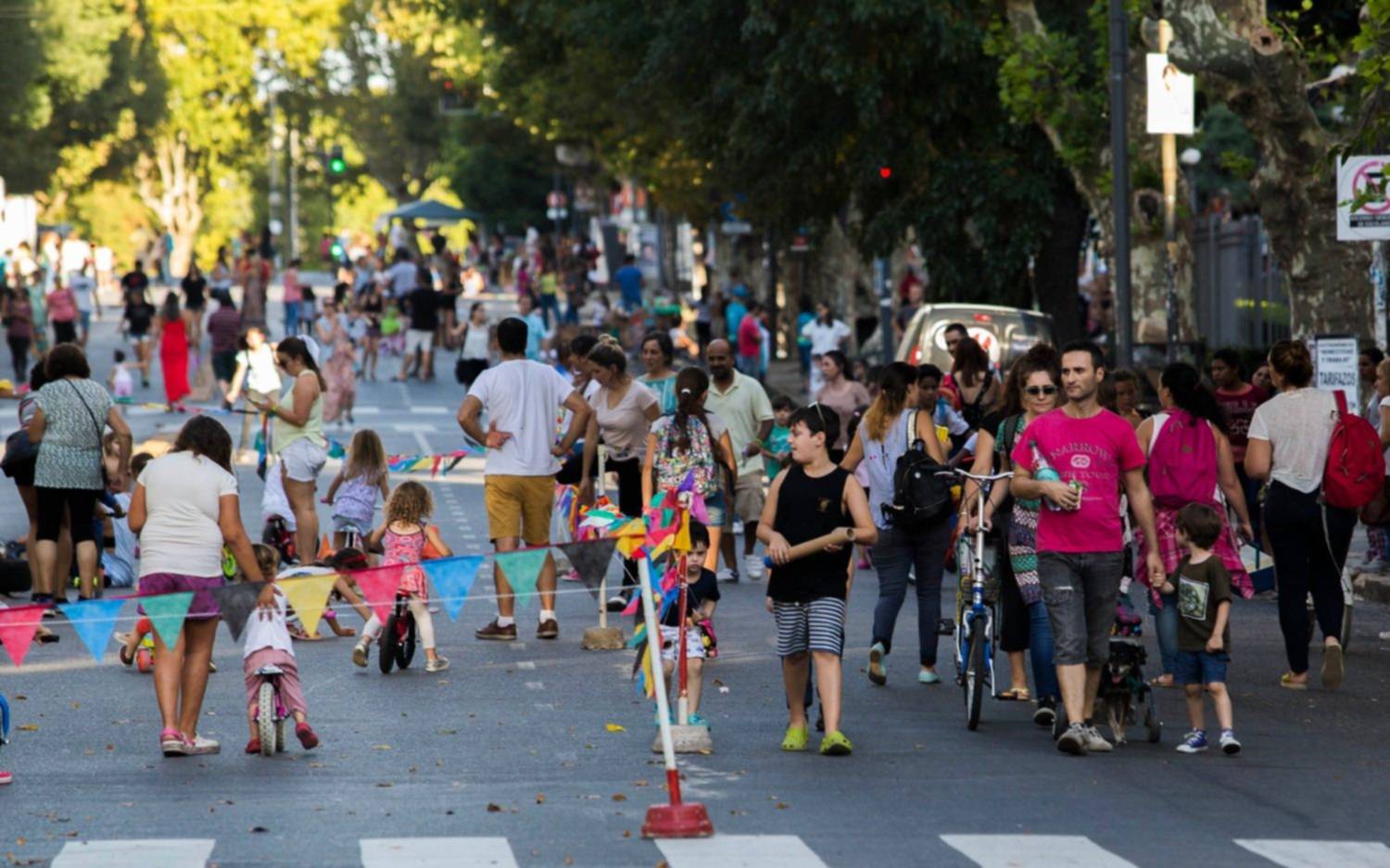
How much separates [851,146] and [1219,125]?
29649 mm

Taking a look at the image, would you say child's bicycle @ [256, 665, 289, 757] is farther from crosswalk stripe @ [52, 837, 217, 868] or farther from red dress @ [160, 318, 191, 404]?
red dress @ [160, 318, 191, 404]

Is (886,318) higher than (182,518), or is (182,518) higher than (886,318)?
(886,318)

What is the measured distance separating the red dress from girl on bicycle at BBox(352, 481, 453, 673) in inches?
874

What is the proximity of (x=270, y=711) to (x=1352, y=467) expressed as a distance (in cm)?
589

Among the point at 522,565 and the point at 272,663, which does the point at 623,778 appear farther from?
the point at 272,663

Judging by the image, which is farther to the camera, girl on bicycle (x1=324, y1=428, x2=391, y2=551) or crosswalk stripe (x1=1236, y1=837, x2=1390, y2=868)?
girl on bicycle (x1=324, y1=428, x2=391, y2=551)

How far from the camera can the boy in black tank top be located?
35.8ft

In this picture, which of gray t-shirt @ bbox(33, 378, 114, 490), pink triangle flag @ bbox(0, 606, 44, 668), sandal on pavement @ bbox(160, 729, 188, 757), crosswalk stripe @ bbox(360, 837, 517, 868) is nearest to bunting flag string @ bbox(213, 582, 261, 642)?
sandal on pavement @ bbox(160, 729, 188, 757)

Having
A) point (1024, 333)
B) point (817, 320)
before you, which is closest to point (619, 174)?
point (817, 320)

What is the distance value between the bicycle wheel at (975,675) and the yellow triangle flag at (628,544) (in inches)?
64.4

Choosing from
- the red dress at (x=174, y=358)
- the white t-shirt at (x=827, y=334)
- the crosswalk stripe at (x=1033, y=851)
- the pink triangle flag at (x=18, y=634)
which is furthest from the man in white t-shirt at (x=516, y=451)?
the white t-shirt at (x=827, y=334)

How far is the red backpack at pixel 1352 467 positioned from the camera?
13320 mm

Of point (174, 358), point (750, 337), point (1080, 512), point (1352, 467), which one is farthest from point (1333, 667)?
point (750, 337)

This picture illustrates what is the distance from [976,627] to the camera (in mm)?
11688
